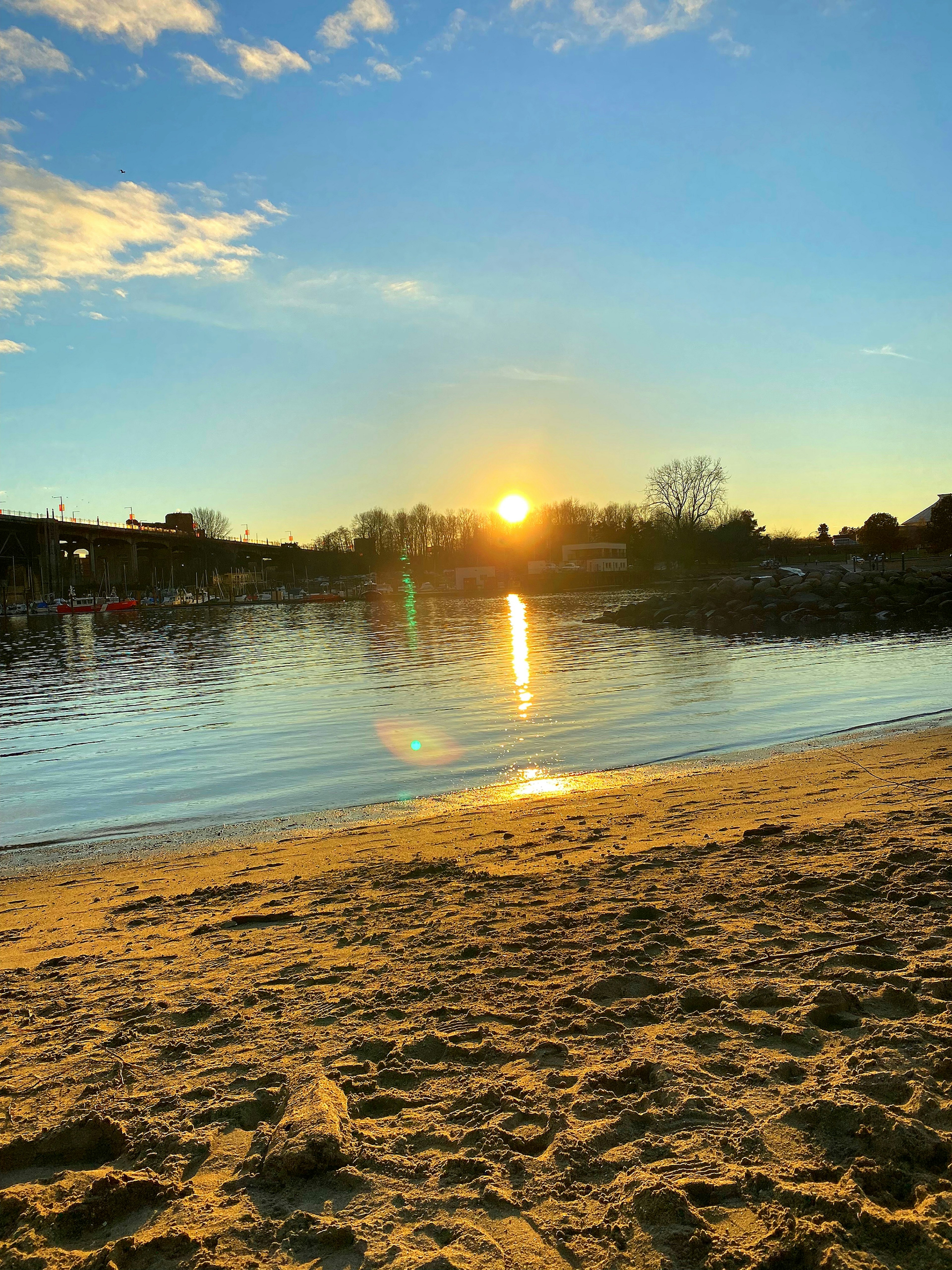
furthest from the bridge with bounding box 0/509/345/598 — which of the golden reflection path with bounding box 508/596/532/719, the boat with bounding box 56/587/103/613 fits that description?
the golden reflection path with bounding box 508/596/532/719

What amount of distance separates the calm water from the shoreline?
277mm

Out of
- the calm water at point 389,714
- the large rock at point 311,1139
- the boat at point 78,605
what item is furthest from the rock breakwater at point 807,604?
the boat at point 78,605

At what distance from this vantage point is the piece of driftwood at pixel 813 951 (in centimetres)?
440

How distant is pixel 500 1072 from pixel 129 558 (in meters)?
156

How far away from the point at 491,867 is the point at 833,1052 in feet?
12.4

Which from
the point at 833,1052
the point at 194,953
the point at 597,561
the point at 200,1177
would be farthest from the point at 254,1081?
the point at 597,561

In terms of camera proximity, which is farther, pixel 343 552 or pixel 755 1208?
pixel 343 552

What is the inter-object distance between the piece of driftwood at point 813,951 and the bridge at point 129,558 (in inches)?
5262

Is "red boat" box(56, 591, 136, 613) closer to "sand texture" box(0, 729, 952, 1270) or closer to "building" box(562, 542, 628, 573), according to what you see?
"building" box(562, 542, 628, 573)

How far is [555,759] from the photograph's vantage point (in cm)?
1283

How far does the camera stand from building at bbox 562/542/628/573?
151 m

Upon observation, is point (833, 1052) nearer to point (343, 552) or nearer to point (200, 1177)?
point (200, 1177)

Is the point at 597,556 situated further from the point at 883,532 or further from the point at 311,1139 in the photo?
the point at 311,1139

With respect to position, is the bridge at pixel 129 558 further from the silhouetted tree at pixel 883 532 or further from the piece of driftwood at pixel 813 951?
the piece of driftwood at pixel 813 951
